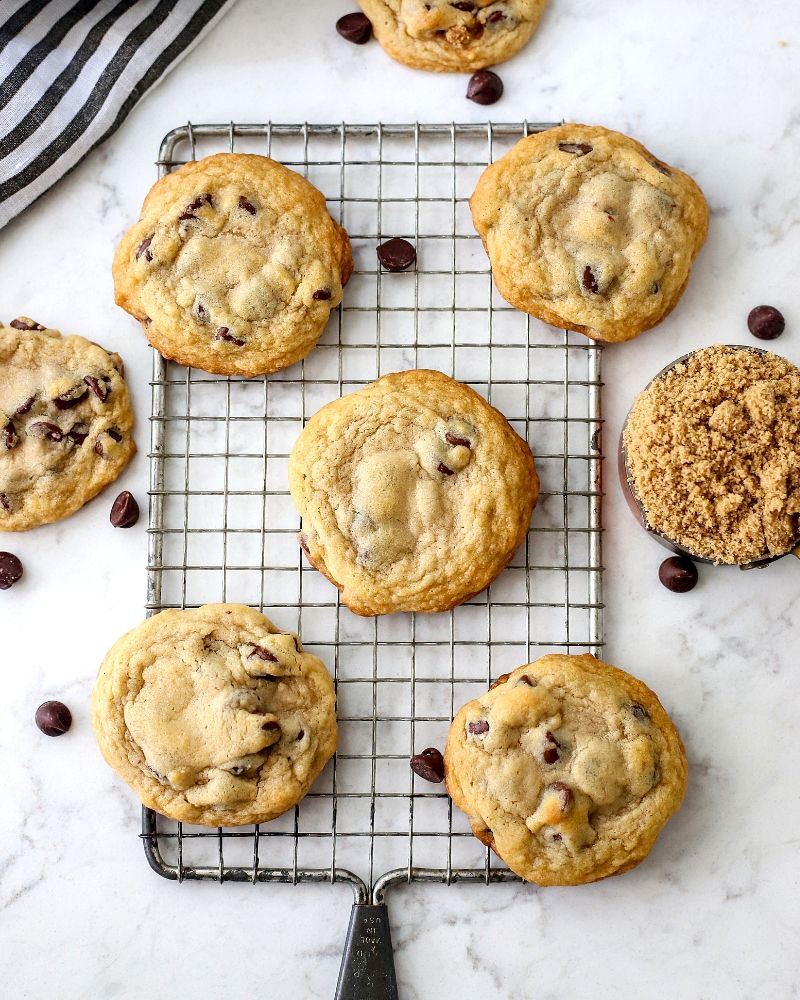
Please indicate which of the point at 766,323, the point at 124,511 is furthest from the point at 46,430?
the point at 766,323

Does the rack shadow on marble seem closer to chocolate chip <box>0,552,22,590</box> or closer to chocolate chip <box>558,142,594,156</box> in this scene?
chocolate chip <box>558,142,594,156</box>

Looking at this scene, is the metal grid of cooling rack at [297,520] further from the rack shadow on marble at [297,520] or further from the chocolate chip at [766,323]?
the chocolate chip at [766,323]

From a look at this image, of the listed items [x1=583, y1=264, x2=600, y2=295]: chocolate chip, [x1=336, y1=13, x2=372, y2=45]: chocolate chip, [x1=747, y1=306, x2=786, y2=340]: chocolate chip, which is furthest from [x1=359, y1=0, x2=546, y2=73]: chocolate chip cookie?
[x1=747, y1=306, x2=786, y2=340]: chocolate chip

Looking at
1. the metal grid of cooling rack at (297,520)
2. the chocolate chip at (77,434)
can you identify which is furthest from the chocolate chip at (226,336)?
the chocolate chip at (77,434)

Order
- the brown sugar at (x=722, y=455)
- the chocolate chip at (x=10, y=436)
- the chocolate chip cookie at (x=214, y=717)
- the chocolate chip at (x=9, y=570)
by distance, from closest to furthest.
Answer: the brown sugar at (x=722, y=455) < the chocolate chip cookie at (x=214, y=717) < the chocolate chip at (x=10, y=436) < the chocolate chip at (x=9, y=570)

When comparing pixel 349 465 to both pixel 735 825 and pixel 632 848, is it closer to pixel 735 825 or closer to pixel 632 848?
pixel 632 848

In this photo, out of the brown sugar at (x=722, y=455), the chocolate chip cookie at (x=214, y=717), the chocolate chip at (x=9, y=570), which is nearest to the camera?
the brown sugar at (x=722, y=455)

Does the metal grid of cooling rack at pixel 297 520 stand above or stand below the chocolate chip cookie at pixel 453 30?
below
